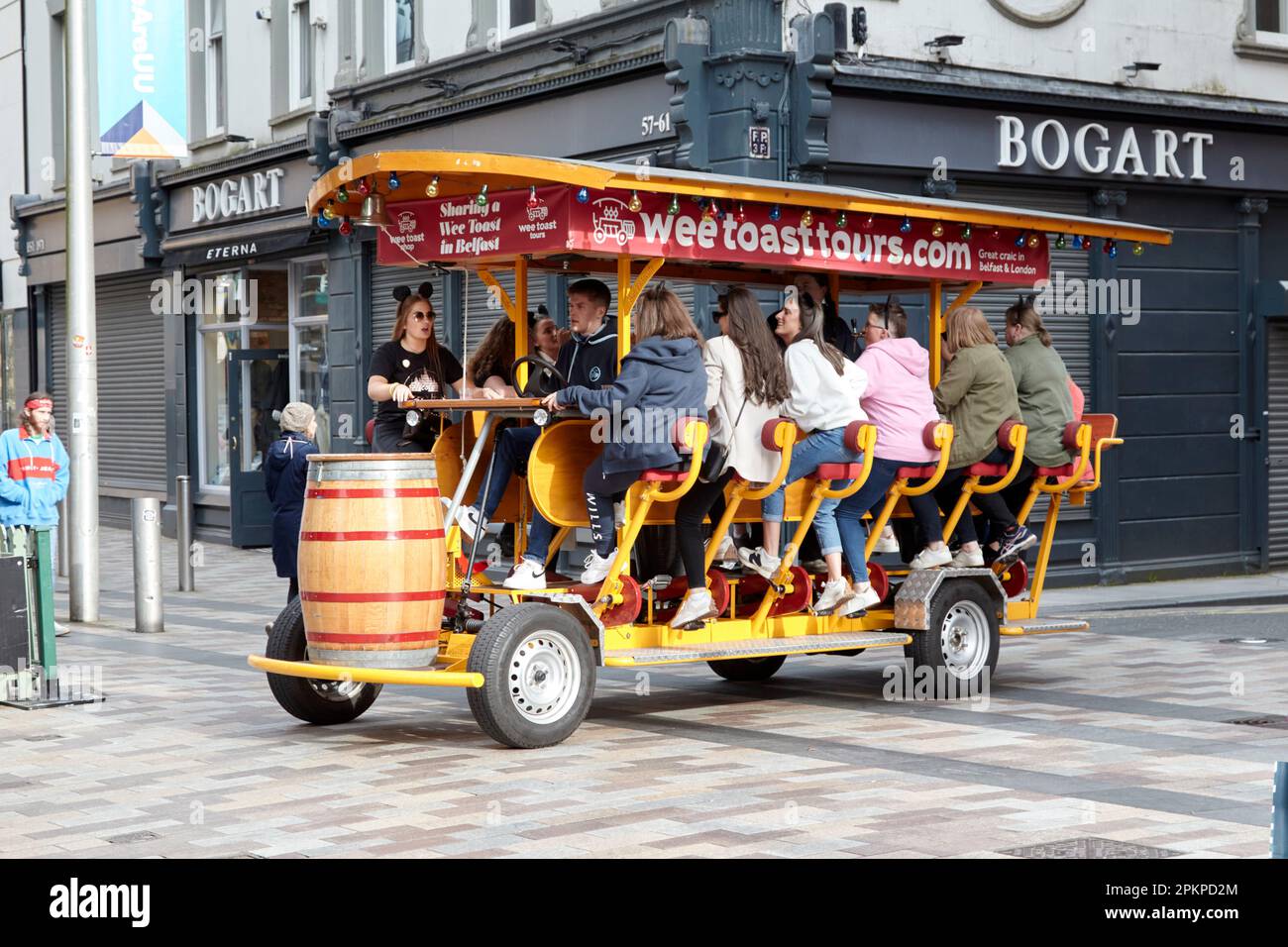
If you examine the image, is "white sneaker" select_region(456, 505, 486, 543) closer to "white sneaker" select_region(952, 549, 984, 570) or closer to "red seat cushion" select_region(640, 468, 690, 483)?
"red seat cushion" select_region(640, 468, 690, 483)

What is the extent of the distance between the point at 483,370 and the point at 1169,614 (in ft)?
23.8

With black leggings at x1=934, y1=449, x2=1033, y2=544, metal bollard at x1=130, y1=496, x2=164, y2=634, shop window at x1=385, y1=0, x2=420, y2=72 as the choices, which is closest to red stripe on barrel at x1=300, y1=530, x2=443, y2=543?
black leggings at x1=934, y1=449, x2=1033, y2=544

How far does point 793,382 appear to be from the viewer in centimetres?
984

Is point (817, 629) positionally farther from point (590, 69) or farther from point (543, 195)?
point (590, 69)

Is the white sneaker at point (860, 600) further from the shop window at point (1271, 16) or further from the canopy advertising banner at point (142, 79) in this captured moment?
the shop window at point (1271, 16)

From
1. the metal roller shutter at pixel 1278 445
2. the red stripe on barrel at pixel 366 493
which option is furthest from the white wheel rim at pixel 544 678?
the metal roller shutter at pixel 1278 445

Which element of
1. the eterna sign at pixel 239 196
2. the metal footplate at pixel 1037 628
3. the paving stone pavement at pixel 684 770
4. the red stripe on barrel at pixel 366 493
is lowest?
the paving stone pavement at pixel 684 770

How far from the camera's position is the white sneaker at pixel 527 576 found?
9.05 metres

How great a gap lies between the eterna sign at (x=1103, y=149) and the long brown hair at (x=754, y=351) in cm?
712

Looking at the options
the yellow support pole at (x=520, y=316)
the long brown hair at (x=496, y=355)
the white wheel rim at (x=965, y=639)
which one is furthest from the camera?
the white wheel rim at (x=965, y=639)

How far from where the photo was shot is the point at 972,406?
10625 millimetres

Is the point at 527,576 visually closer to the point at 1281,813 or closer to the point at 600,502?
the point at 600,502

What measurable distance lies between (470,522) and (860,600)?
89.4 inches
